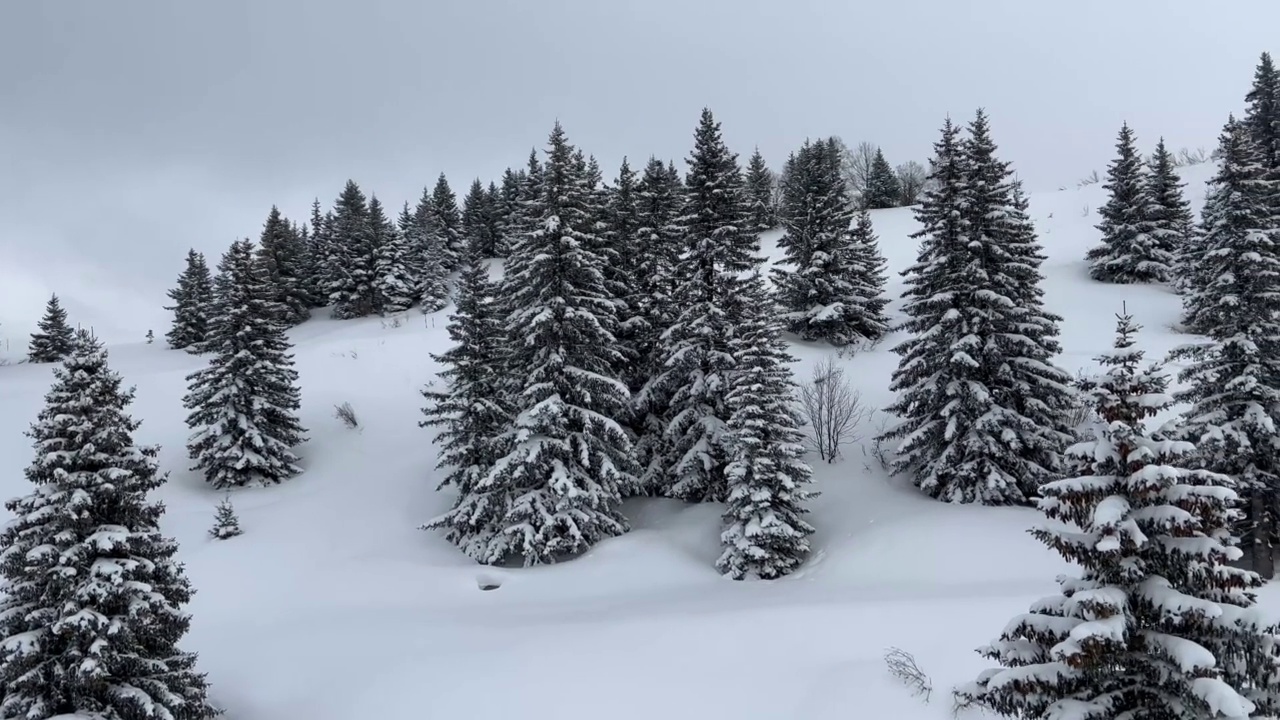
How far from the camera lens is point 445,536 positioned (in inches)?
838

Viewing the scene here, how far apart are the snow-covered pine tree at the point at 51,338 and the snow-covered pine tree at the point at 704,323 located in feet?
135

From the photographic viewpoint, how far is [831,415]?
22891mm

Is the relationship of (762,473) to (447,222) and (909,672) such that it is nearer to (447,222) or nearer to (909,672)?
(909,672)

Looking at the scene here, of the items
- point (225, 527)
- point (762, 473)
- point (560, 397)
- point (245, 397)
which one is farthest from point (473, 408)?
point (245, 397)

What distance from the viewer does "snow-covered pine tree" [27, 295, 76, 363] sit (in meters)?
41.4

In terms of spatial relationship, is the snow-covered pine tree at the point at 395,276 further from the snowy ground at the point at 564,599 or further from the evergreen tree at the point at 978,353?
the evergreen tree at the point at 978,353

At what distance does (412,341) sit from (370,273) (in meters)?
15.7

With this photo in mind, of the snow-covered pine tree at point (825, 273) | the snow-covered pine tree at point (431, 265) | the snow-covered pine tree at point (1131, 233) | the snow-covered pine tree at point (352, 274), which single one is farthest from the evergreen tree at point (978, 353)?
the snow-covered pine tree at point (352, 274)

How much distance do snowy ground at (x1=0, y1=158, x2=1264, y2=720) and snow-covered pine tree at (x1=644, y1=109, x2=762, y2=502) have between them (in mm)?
1557

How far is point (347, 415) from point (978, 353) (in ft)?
80.5

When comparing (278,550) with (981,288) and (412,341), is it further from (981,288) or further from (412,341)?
(981,288)

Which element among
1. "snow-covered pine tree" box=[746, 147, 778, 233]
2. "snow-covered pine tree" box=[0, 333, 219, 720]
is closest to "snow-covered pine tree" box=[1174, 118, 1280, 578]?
"snow-covered pine tree" box=[0, 333, 219, 720]

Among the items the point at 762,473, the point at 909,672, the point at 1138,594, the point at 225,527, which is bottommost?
the point at 909,672

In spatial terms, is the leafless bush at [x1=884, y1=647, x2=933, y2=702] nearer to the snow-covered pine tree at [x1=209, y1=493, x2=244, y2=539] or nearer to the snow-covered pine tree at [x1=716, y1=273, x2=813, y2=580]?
the snow-covered pine tree at [x1=716, y1=273, x2=813, y2=580]
